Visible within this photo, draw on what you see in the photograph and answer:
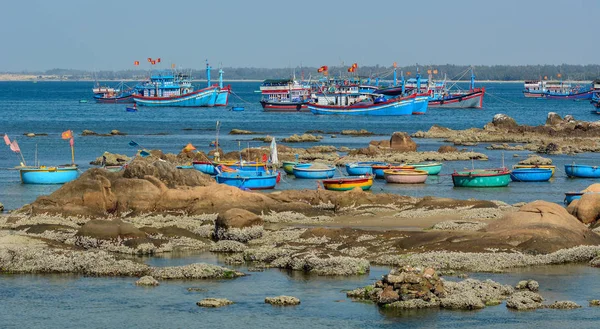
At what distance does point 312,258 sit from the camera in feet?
84.6

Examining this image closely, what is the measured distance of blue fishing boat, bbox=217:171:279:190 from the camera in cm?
4444

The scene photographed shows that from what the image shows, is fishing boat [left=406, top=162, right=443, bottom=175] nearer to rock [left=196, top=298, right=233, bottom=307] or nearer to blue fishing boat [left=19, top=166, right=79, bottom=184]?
blue fishing boat [left=19, top=166, right=79, bottom=184]

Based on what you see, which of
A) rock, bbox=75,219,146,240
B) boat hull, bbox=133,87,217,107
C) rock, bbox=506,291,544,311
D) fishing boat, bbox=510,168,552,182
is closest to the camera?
rock, bbox=506,291,544,311

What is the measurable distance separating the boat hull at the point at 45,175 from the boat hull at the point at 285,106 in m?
84.0

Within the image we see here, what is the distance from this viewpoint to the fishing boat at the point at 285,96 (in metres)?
134

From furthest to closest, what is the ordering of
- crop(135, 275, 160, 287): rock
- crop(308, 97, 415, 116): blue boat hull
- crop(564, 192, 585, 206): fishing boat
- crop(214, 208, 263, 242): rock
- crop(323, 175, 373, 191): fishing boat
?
crop(308, 97, 415, 116): blue boat hull → crop(323, 175, 373, 191): fishing boat → crop(564, 192, 585, 206): fishing boat → crop(214, 208, 263, 242): rock → crop(135, 275, 160, 287): rock

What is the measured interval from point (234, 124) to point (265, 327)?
278ft

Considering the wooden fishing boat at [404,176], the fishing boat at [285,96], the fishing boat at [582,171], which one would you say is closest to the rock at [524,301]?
the wooden fishing boat at [404,176]

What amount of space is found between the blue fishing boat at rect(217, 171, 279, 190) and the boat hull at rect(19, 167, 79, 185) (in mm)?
8019

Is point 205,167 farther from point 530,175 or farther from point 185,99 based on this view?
point 185,99

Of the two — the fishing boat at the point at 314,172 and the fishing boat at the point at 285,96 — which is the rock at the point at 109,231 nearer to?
the fishing boat at the point at 314,172

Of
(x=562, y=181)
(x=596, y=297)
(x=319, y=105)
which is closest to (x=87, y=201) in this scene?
(x=596, y=297)

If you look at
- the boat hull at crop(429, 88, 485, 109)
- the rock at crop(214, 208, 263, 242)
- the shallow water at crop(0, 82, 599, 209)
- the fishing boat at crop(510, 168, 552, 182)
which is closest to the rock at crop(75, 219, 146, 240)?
the rock at crop(214, 208, 263, 242)

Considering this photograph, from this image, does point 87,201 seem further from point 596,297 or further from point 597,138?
point 597,138
